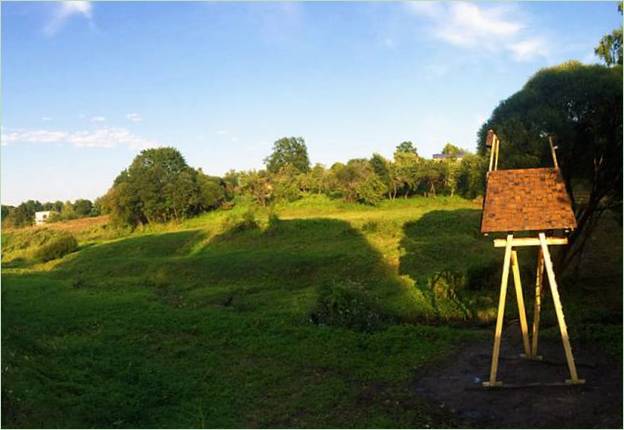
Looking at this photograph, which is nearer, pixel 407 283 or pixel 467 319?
pixel 467 319

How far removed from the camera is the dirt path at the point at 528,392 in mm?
8430

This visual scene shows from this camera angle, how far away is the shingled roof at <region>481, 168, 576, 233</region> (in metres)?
9.60

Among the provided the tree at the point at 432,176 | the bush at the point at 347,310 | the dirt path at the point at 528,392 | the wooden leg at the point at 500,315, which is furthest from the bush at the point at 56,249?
the wooden leg at the point at 500,315

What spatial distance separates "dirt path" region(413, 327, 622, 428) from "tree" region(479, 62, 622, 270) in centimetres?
509

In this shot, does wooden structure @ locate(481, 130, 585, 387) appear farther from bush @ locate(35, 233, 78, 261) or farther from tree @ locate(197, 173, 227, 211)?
tree @ locate(197, 173, 227, 211)

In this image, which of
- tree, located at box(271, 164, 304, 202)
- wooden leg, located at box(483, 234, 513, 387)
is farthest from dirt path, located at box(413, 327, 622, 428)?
tree, located at box(271, 164, 304, 202)

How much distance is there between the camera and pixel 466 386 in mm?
10250

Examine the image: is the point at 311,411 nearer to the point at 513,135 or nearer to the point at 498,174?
the point at 498,174

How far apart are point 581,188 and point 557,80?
4.55 m

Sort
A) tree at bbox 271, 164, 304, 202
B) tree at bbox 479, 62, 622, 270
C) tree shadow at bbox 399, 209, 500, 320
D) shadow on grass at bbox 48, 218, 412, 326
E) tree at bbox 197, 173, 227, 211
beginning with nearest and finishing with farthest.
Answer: tree at bbox 479, 62, 622, 270, tree shadow at bbox 399, 209, 500, 320, shadow on grass at bbox 48, 218, 412, 326, tree at bbox 197, 173, 227, 211, tree at bbox 271, 164, 304, 202

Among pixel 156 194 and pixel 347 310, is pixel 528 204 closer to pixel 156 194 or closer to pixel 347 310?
pixel 347 310

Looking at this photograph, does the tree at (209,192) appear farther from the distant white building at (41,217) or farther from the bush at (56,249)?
the distant white building at (41,217)

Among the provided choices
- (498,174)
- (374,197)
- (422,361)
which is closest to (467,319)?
(422,361)

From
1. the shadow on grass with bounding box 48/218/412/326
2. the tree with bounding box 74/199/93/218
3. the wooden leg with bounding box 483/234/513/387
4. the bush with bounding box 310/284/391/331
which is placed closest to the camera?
the wooden leg with bounding box 483/234/513/387
